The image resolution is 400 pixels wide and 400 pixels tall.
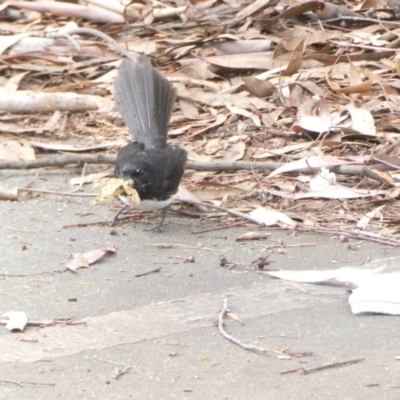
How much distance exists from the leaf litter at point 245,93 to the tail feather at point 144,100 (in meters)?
0.41

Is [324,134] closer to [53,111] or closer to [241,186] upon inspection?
[241,186]

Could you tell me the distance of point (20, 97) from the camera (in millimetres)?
7453

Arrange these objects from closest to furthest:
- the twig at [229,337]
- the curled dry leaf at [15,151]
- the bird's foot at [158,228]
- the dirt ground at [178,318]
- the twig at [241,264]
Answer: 1. the dirt ground at [178,318]
2. the twig at [229,337]
3. the twig at [241,264]
4. the bird's foot at [158,228]
5. the curled dry leaf at [15,151]

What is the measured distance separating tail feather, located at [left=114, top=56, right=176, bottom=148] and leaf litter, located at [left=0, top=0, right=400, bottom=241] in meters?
0.41

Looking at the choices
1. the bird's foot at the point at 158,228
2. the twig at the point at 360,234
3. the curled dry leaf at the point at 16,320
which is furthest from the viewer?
the bird's foot at the point at 158,228

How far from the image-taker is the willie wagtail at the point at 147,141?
5766 millimetres

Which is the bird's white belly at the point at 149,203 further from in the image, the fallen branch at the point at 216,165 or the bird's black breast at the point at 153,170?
the fallen branch at the point at 216,165

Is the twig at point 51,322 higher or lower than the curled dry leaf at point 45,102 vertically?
higher

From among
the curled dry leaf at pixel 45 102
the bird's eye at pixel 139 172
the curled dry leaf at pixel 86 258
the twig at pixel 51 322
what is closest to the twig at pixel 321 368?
the twig at pixel 51 322

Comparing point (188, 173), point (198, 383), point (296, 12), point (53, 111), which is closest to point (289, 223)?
point (188, 173)

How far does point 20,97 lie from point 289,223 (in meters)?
2.91

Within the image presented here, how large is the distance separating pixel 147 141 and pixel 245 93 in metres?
1.42

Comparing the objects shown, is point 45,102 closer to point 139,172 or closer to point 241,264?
point 139,172

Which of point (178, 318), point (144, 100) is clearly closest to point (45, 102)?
point (144, 100)
